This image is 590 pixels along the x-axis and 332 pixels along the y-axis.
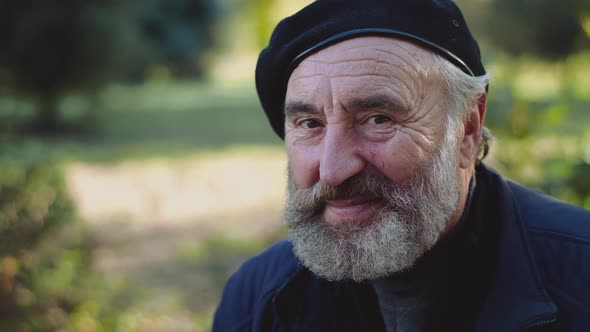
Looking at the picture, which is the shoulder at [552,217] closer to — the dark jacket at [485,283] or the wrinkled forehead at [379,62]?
the dark jacket at [485,283]

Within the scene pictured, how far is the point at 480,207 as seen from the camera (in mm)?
2152

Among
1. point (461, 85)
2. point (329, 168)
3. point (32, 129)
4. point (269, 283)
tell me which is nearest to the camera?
point (329, 168)

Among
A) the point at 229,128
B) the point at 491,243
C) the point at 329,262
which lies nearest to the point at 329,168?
the point at 329,262

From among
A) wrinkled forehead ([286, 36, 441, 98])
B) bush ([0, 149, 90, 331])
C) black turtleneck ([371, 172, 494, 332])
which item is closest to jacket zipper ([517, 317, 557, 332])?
black turtleneck ([371, 172, 494, 332])

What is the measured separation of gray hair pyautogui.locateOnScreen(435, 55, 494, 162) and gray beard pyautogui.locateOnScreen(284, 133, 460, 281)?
9 centimetres

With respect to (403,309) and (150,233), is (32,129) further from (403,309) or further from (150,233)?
(403,309)

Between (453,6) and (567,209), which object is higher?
(453,6)

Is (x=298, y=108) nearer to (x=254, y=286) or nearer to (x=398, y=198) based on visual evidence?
(x=398, y=198)

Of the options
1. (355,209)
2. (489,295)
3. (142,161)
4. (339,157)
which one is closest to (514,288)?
(489,295)

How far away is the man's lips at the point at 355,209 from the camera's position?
6.47 ft

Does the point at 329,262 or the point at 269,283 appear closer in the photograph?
the point at 329,262

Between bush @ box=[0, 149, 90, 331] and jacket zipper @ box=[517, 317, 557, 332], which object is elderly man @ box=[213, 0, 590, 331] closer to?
jacket zipper @ box=[517, 317, 557, 332]

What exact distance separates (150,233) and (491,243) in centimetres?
631

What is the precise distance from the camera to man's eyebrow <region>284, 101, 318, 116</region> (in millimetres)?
2006
